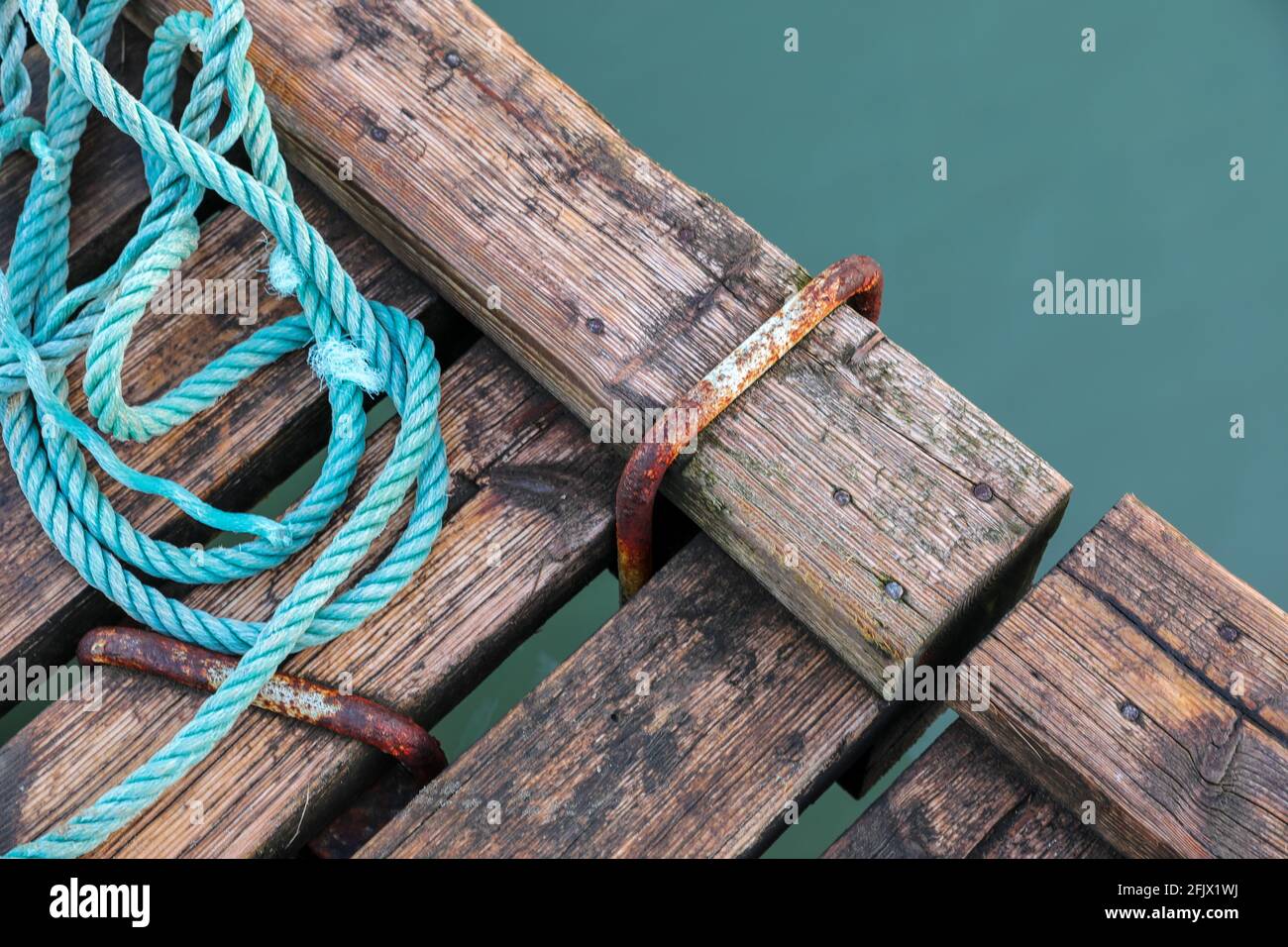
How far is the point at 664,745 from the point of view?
162 centimetres

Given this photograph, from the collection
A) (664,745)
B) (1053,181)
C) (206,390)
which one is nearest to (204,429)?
(206,390)

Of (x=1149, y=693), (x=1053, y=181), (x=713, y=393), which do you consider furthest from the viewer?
(x=1053, y=181)

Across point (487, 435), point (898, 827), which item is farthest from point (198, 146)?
point (898, 827)

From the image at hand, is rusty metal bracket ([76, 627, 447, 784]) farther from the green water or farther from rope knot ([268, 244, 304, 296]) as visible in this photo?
the green water

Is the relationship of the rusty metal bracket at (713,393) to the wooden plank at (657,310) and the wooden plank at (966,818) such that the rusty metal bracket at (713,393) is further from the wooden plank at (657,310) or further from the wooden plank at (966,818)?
the wooden plank at (966,818)

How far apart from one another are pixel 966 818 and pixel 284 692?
3.01 feet

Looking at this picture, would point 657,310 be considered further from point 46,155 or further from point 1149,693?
point 46,155

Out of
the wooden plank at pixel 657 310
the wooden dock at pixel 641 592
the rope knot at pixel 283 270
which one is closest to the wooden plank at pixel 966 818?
the wooden dock at pixel 641 592

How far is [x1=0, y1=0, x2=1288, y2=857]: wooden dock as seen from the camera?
1502 millimetres

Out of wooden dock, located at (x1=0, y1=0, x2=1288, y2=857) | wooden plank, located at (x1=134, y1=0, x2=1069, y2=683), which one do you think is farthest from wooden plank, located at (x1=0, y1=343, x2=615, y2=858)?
wooden plank, located at (x1=134, y1=0, x2=1069, y2=683)

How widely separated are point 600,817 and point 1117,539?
2.48 ft

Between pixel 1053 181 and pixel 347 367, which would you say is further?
pixel 1053 181
